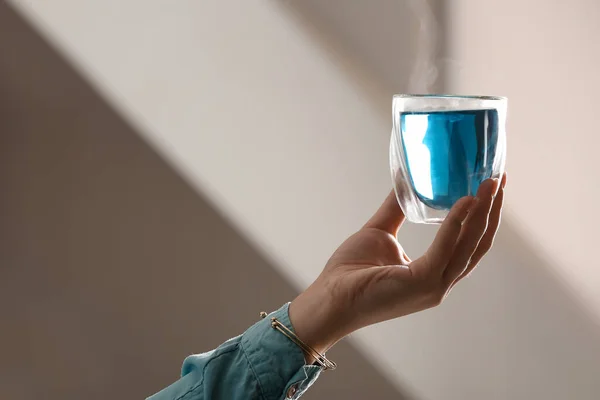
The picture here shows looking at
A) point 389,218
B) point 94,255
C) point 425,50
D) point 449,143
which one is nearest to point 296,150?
point 425,50

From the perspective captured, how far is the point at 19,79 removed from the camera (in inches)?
60.7

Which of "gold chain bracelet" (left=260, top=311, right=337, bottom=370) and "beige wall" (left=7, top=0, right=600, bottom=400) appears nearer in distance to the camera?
"gold chain bracelet" (left=260, top=311, right=337, bottom=370)

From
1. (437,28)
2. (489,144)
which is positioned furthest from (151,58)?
(489,144)

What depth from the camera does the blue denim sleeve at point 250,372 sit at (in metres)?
0.73

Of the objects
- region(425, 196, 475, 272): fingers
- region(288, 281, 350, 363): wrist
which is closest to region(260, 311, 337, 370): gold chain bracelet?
region(288, 281, 350, 363): wrist

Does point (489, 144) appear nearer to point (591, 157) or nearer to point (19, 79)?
point (591, 157)

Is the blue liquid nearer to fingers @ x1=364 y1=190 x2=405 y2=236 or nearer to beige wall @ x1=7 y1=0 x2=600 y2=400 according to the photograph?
fingers @ x1=364 y1=190 x2=405 y2=236

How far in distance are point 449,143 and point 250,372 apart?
13.0 inches

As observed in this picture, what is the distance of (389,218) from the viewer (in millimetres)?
890

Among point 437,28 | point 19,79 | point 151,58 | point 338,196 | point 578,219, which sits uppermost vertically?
point 19,79

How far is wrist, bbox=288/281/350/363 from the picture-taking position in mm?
760

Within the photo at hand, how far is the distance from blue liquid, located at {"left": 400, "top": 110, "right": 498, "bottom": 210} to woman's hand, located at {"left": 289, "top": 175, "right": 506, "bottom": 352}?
4cm

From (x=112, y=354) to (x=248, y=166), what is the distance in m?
0.53

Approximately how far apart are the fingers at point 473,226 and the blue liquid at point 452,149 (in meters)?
0.07
